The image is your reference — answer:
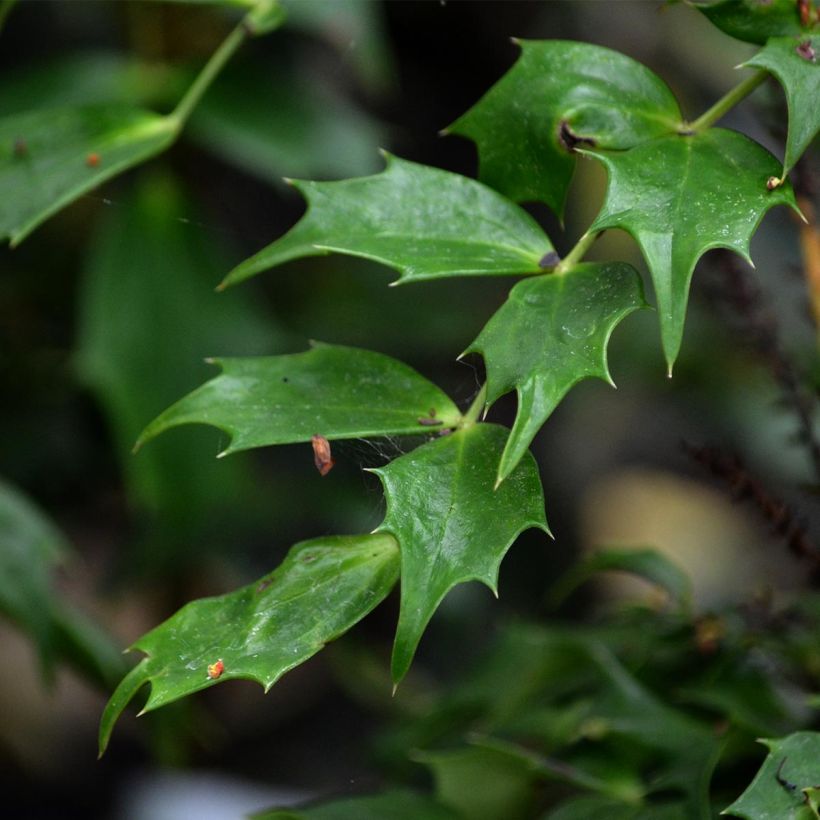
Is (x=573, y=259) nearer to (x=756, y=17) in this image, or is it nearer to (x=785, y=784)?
(x=756, y=17)

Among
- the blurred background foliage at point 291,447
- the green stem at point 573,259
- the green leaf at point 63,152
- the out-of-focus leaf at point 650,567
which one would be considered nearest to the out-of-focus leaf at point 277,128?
the blurred background foliage at point 291,447

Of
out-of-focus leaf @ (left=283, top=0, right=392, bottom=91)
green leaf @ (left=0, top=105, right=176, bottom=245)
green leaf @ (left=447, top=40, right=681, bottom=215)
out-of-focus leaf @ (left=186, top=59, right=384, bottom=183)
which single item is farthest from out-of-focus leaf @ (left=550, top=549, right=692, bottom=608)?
out-of-focus leaf @ (left=186, top=59, right=384, bottom=183)

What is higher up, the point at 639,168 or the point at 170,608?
the point at 639,168

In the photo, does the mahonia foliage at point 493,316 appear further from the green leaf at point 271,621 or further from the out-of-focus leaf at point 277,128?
the out-of-focus leaf at point 277,128

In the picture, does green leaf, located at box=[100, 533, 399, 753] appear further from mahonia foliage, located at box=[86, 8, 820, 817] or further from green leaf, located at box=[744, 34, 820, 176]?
green leaf, located at box=[744, 34, 820, 176]

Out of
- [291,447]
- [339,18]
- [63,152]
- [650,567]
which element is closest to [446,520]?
[650,567]

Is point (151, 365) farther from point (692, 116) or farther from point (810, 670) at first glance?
point (692, 116)

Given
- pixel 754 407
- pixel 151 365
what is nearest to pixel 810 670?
pixel 151 365
